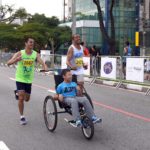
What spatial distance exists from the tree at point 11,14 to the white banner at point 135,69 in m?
60.1

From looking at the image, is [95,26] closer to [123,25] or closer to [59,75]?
[123,25]

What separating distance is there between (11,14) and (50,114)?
7213 cm

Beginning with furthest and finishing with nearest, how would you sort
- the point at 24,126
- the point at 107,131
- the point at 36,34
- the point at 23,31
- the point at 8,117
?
the point at 23,31 → the point at 36,34 → the point at 8,117 → the point at 24,126 → the point at 107,131

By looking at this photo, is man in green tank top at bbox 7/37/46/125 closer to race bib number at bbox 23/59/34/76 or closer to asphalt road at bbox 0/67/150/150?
race bib number at bbox 23/59/34/76

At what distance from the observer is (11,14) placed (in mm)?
79812

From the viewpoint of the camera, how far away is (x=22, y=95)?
32.4 feet

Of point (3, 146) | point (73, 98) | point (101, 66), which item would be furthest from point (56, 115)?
point (101, 66)

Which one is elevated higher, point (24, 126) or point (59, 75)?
point (59, 75)

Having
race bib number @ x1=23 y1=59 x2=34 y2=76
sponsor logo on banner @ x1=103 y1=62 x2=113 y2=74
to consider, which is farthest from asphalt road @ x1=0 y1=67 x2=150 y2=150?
sponsor logo on banner @ x1=103 y1=62 x2=113 y2=74

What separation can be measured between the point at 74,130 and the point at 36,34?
46.7 metres

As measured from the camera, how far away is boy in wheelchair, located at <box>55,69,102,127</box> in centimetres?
844

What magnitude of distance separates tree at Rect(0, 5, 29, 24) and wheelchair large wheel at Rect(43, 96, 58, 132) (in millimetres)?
68722

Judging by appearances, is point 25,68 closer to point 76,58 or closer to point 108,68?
point 76,58

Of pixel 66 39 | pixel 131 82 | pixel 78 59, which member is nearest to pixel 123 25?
pixel 66 39
